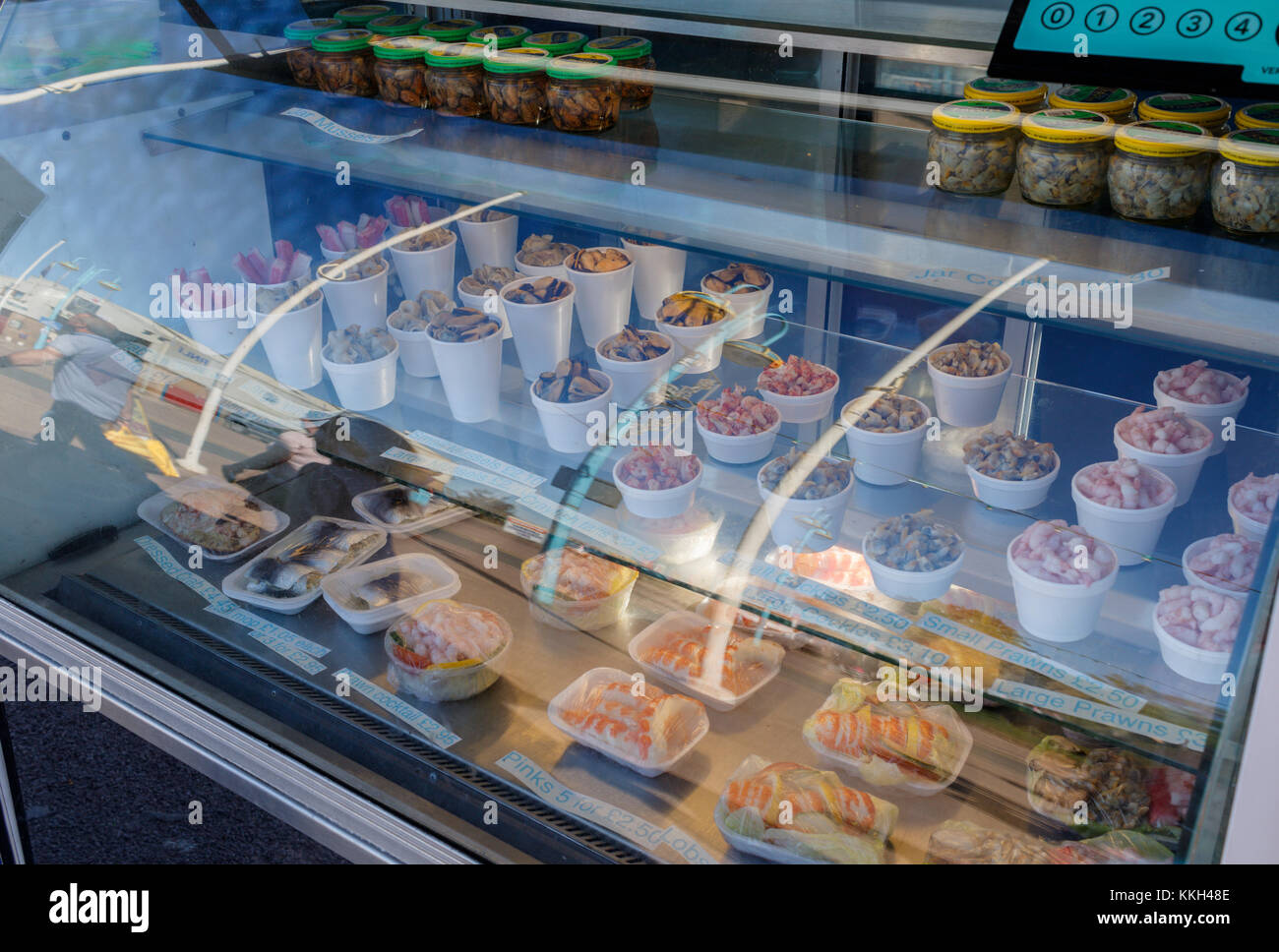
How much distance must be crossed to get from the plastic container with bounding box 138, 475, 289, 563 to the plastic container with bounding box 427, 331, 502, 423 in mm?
681

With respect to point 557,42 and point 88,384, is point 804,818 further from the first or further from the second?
point 88,384

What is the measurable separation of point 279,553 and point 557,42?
4.32 feet

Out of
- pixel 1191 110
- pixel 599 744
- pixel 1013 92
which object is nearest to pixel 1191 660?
pixel 1191 110

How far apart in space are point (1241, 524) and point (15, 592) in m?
2.62

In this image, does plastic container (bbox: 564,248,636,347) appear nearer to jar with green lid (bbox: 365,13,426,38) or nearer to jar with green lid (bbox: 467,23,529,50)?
jar with green lid (bbox: 467,23,529,50)

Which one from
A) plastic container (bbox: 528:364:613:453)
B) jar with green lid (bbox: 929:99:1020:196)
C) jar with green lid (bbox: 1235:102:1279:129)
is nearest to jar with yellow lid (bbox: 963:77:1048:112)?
jar with green lid (bbox: 929:99:1020:196)

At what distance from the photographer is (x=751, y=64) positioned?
2.19 metres

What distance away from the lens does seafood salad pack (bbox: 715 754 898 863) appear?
1.60 meters

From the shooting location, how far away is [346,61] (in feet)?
6.84

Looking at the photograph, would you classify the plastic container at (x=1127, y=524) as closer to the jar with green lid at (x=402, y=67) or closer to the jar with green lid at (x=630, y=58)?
the jar with green lid at (x=630, y=58)

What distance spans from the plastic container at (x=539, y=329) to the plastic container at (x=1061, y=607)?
110 cm

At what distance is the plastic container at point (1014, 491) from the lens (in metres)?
1.68
